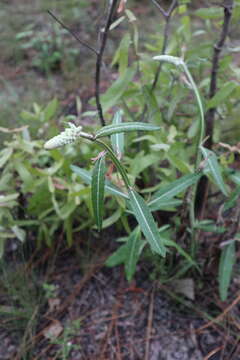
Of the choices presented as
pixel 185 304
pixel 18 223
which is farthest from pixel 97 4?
pixel 185 304

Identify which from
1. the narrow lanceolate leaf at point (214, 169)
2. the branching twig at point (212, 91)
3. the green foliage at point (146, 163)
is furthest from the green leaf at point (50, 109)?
the narrow lanceolate leaf at point (214, 169)

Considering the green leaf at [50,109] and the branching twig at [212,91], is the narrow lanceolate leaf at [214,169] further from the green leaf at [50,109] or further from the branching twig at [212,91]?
the green leaf at [50,109]

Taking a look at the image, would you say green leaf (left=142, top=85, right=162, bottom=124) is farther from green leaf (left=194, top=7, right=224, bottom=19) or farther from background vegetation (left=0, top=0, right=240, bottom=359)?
green leaf (left=194, top=7, right=224, bottom=19)

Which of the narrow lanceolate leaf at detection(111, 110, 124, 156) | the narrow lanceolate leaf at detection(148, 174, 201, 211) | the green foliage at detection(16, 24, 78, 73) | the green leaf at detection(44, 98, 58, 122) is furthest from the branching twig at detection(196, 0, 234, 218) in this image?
the green foliage at detection(16, 24, 78, 73)

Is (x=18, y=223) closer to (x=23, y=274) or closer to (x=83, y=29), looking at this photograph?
(x=23, y=274)

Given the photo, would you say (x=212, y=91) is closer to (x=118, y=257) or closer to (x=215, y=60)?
(x=215, y=60)

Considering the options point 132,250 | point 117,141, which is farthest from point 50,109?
point 132,250
